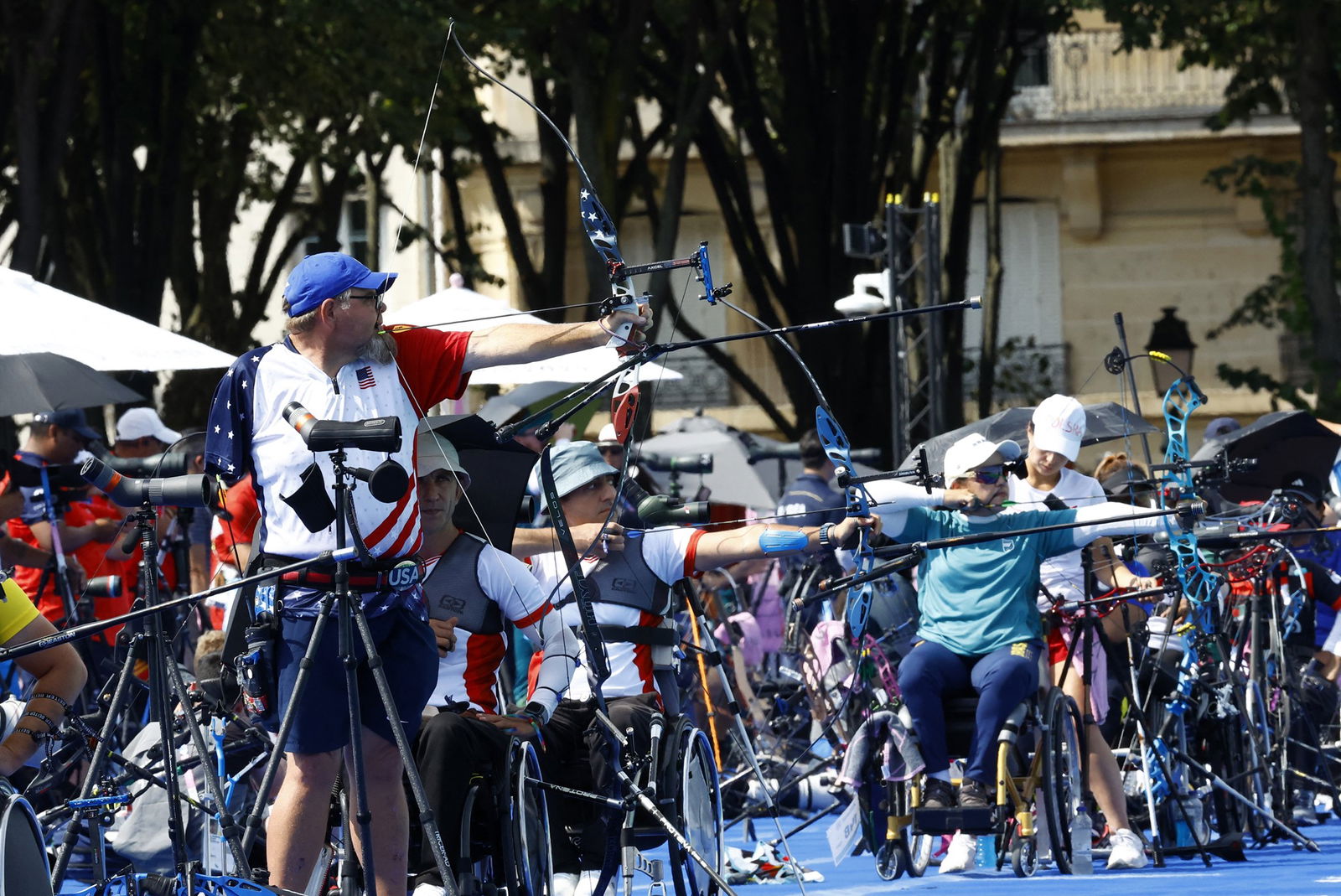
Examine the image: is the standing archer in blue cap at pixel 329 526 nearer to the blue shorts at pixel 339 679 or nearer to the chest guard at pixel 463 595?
the blue shorts at pixel 339 679

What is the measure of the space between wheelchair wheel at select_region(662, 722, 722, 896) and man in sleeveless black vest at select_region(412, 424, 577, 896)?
37 centimetres

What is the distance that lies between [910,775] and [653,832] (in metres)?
1.86

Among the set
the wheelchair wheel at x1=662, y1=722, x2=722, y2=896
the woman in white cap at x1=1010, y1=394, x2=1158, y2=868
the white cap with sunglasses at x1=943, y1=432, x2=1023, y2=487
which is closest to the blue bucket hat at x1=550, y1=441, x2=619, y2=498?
the wheelchair wheel at x1=662, y1=722, x2=722, y2=896

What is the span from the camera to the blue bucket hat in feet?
22.4

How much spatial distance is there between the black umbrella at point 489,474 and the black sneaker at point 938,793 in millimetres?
1892

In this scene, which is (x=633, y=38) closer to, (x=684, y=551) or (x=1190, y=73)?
(x=684, y=551)

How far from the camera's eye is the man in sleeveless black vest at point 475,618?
593 cm

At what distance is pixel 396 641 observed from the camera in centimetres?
520

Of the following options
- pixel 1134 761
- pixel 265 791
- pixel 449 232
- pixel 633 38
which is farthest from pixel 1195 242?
pixel 265 791

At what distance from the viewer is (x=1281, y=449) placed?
991cm

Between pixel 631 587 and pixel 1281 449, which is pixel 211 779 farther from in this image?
pixel 1281 449

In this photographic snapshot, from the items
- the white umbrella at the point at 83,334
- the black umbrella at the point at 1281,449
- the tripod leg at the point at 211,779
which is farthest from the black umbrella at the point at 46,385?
the black umbrella at the point at 1281,449

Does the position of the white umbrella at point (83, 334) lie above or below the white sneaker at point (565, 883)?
above

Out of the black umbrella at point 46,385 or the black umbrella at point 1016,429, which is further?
the black umbrella at point 1016,429
